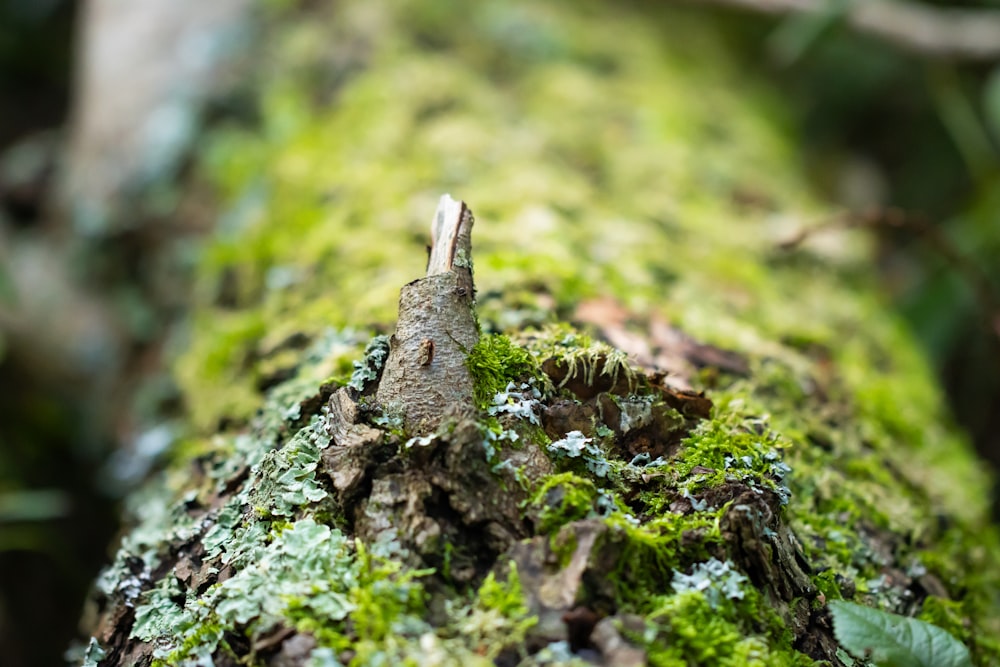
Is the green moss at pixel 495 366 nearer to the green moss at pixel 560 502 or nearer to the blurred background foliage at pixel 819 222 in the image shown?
the green moss at pixel 560 502

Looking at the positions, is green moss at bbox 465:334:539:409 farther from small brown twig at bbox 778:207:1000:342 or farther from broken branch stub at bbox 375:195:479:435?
small brown twig at bbox 778:207:1000:342

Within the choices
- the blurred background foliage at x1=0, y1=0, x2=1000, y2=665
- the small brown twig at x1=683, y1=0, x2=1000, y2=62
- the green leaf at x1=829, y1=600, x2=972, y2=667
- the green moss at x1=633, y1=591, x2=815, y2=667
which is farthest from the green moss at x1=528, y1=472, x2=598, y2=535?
the small brown twig at x1=683, y1=0, x2=1000, y2=62

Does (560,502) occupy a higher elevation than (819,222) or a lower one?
higher

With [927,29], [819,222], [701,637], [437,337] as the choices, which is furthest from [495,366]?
[927,29]

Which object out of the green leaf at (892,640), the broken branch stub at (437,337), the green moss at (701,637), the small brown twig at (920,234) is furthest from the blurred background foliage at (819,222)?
the green moss at (701,637)

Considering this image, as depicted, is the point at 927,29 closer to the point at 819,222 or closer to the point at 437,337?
the point at 819,222

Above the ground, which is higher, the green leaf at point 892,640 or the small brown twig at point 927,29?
the small brown twig at point 927,29
